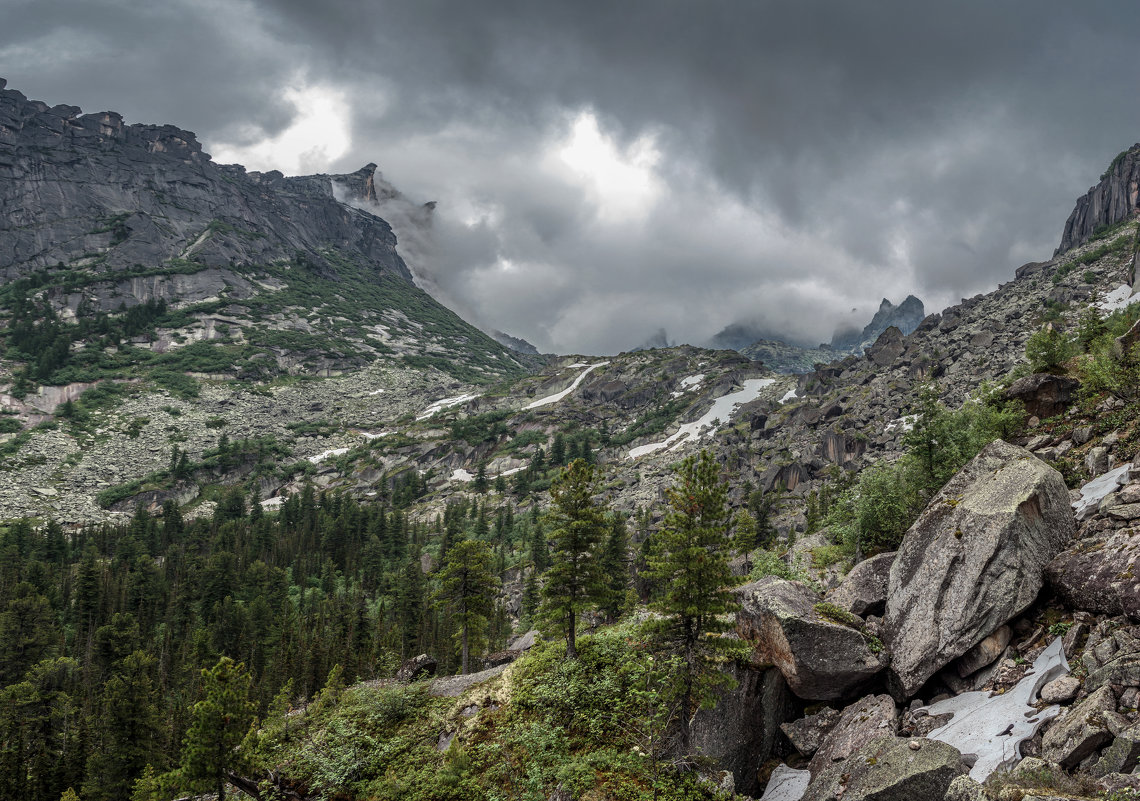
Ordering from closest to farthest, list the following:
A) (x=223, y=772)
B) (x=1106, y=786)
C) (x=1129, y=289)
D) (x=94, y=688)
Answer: (x=1106, y=786)
(x=223, y=772)
(x=94, y=688)
(x=1129, y=289)

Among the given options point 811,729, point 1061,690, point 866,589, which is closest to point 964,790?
point 1061,690

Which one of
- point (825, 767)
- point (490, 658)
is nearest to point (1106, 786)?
point (825, 767)

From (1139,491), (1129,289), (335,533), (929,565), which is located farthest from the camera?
(335,533)

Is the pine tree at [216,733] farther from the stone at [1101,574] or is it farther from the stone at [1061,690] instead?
the stone at [1101,574]

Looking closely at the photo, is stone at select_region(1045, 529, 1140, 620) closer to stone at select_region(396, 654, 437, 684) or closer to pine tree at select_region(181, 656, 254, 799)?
pine tree at select_region(181, 656, 254, 799)

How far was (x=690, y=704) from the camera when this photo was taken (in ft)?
68.9

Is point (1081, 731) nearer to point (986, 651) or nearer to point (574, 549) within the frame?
point (986, 651)

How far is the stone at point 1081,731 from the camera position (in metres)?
Answer: 10.5

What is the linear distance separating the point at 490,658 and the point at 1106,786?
46.4m

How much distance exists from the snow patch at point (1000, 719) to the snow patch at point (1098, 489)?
6.99 metres

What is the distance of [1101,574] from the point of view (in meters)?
15.0

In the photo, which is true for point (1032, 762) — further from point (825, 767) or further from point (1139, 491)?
point (1139, 491)

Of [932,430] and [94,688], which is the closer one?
[932,430]

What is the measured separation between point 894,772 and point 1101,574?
8.76m
